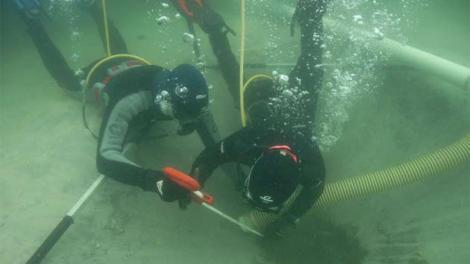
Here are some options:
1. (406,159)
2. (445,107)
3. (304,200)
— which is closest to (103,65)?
(304,200)

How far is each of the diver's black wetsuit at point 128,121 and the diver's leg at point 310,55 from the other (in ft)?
5.38

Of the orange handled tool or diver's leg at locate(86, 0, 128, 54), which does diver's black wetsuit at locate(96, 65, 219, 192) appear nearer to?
the orange handled tool

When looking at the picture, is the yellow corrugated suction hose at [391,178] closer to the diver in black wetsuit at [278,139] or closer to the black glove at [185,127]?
the diver in black wetsuit at [278,139]

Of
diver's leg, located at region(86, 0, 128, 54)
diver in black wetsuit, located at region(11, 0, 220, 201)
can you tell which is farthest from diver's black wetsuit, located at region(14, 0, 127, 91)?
diver in black wetsuit, located at region(11, 0, 220, 201)

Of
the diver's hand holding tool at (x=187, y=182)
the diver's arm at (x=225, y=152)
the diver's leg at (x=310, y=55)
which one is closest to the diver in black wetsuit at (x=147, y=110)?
the diver's hand holding tool at (x=187, y=182)

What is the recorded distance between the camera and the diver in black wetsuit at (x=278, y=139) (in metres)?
3.00

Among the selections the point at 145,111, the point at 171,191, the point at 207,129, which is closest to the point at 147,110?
the point at 145,111

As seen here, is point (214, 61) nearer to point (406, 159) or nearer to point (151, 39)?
point (151, 39)

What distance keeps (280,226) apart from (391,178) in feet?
4.37

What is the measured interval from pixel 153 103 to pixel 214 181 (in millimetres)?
1335

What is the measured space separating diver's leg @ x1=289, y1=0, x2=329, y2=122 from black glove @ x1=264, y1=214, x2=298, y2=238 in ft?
5.42

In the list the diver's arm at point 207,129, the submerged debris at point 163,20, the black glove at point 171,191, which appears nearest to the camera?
the black glove at point 171,191

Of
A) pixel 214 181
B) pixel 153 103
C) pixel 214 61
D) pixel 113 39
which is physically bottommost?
pixel 214 181

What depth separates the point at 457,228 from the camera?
13.3 feet
